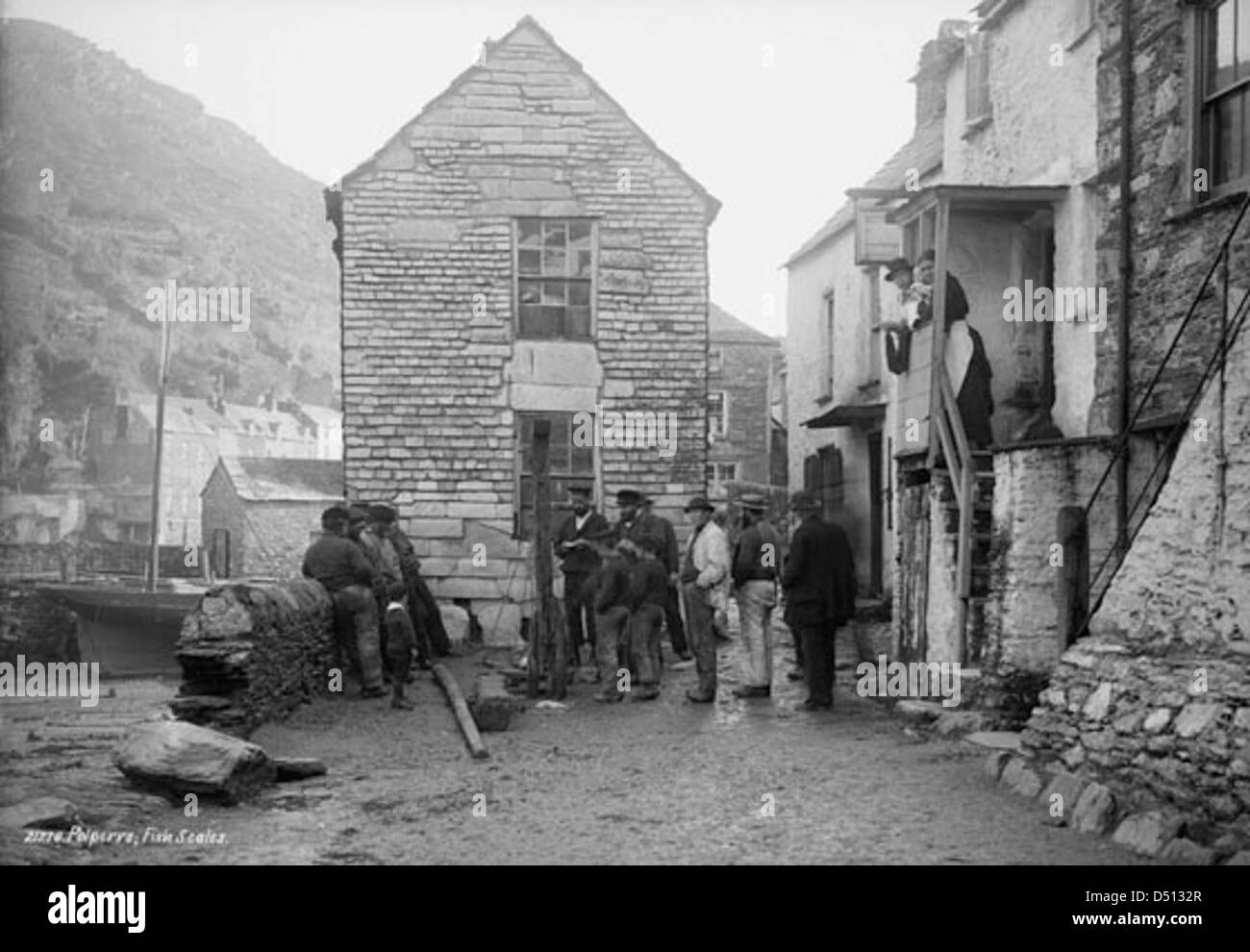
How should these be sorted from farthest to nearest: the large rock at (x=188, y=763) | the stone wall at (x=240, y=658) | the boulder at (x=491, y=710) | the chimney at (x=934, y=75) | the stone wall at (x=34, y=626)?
the stone wall at (x=34, y=626) < the chimney at (x=934, y=75) < the boulder at (x=491, y=710) < the stone wall at (x=240, y=658) < the large rock at (x=188, y=763)

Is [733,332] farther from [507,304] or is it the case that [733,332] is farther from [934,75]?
[507,304]

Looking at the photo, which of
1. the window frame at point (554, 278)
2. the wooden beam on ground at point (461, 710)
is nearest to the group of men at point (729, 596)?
the wooden beam on ground at point (461, 710)

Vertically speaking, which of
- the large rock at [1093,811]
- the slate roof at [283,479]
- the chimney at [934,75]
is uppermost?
the chimney at [934,75]

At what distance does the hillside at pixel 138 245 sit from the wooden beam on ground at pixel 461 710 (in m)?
48.3

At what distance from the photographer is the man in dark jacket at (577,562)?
15500 mm

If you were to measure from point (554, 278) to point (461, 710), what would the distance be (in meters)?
8.02

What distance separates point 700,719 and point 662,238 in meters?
8.38

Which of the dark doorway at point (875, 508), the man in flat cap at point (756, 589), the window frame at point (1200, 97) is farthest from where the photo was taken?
the dark doorway at point (875, 508)

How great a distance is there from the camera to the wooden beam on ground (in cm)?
1059

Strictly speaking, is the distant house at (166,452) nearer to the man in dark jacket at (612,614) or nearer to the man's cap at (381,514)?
the man's cap at (381,514)

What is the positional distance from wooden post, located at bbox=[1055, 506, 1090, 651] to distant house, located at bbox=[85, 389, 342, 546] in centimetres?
4534
